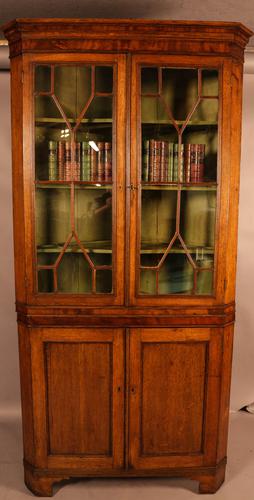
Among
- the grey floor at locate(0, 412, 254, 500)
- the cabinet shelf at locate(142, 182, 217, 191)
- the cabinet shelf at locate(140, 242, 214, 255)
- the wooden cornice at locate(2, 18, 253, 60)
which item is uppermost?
the wooden cornice at locate(2, 18, 253, 60)

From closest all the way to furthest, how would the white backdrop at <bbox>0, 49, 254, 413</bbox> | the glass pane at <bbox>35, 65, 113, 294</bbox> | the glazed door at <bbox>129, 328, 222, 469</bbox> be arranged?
the glass pane at <bbox>35, 65, 113, 294</bbox> → the glazed door at <bbox>129, 328, 222, 469</bbox> → the white backdrop at <bbox>0, 49, 254, 413</bbox>

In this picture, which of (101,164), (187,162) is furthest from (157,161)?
(101,164)

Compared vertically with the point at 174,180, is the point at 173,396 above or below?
below

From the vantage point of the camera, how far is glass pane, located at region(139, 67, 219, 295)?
6.94 feet

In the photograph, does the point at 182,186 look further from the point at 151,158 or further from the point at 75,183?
the point at 75,183

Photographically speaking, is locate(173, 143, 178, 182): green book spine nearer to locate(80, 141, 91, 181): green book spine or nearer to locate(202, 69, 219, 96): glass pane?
locate(202, 69, 219, 96): glass pane

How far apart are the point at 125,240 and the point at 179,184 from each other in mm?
384

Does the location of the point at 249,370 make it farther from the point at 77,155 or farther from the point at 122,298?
the point at 77,155

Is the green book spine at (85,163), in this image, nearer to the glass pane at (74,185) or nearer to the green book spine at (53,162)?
the glass pane at (74,185)

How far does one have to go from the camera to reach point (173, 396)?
2.26 m

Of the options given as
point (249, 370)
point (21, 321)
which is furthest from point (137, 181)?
point (249, 370)

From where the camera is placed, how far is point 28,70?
205cm

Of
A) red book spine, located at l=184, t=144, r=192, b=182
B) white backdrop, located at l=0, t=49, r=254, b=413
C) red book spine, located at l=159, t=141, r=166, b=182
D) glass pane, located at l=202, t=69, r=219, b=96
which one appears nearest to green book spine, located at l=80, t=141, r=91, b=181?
red book spine, located at l=159, t=141, r=166, b=182

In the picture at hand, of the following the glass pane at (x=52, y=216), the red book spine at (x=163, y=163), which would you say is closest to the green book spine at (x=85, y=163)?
the glass pane at (x=52, y=216)
